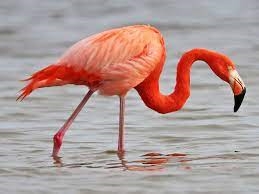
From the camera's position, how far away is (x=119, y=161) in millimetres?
8117

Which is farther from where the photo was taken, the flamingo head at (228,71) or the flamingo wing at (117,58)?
the flamingo head at (228,71)

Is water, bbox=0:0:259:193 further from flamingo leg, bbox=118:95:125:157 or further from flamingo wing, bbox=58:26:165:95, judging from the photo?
flamingo wing, bbox=58:26:165:95

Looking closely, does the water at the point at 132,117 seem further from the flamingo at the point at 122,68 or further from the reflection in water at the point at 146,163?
the flamingo at the point at 122,68

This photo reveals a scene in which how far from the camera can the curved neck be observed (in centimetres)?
841

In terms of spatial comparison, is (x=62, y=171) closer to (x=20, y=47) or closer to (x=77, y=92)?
(x=77, y=92)

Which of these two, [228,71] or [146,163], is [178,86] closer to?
[228,71]

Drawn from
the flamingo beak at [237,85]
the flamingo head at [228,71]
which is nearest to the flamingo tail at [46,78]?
the flamingo head at [228,71]

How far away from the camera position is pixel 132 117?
10.1 m

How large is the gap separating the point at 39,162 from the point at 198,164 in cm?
129

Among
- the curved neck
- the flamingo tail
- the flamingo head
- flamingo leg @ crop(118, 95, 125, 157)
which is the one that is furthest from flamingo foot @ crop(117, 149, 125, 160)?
the flamingo head

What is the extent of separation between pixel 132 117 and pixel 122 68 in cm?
206

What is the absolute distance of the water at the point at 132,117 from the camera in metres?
7.45

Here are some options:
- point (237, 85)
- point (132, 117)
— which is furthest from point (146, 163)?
point (132, 117)

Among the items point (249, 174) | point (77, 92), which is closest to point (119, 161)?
point (249, 174)
